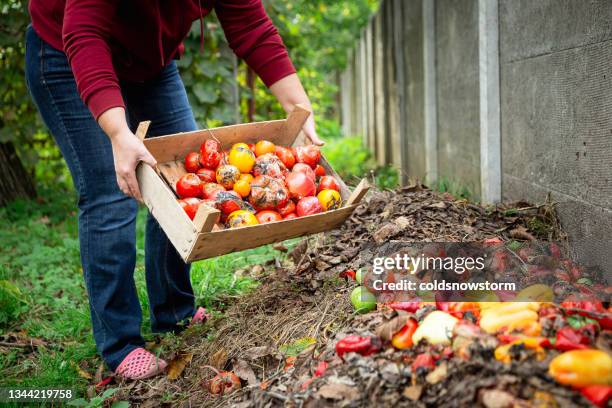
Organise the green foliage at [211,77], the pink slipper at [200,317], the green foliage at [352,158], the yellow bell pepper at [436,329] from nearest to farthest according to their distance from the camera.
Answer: the yellow bell pepper at [436,329] < the pink slipper at [200,317] < the green foliage at [211,77] < the green foliage at [352,158]

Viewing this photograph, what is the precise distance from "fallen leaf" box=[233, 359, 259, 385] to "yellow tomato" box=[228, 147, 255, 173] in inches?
33.4

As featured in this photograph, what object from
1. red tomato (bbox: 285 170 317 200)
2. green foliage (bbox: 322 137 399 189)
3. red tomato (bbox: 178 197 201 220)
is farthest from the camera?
green foliage (bbox: 322 137 399 189)

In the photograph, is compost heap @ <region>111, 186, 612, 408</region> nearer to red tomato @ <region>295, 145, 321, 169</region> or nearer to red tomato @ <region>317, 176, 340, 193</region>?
red tomato @ <region>317, 176, 340, 193</region>

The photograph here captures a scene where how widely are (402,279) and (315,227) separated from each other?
0.49m

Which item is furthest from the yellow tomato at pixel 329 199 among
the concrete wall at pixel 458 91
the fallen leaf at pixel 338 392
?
the concrete wall at pixel 458 91

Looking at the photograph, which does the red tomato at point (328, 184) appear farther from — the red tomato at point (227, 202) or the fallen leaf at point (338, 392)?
the fallen leaf at point (338, 392)

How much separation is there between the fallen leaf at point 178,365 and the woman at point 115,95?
0.05m

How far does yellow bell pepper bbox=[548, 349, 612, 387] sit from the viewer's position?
158cm

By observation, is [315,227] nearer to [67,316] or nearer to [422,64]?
[67,316]

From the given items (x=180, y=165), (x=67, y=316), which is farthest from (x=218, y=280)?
(x=180, y=165)

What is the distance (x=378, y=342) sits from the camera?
1995mm

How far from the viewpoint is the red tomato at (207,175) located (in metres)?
2.72

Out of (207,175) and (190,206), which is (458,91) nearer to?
(207,175)

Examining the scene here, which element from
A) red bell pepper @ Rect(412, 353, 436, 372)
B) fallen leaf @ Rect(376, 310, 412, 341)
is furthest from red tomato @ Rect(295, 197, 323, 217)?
red bell pepper @ Rect(412, 353, 436, 372)
